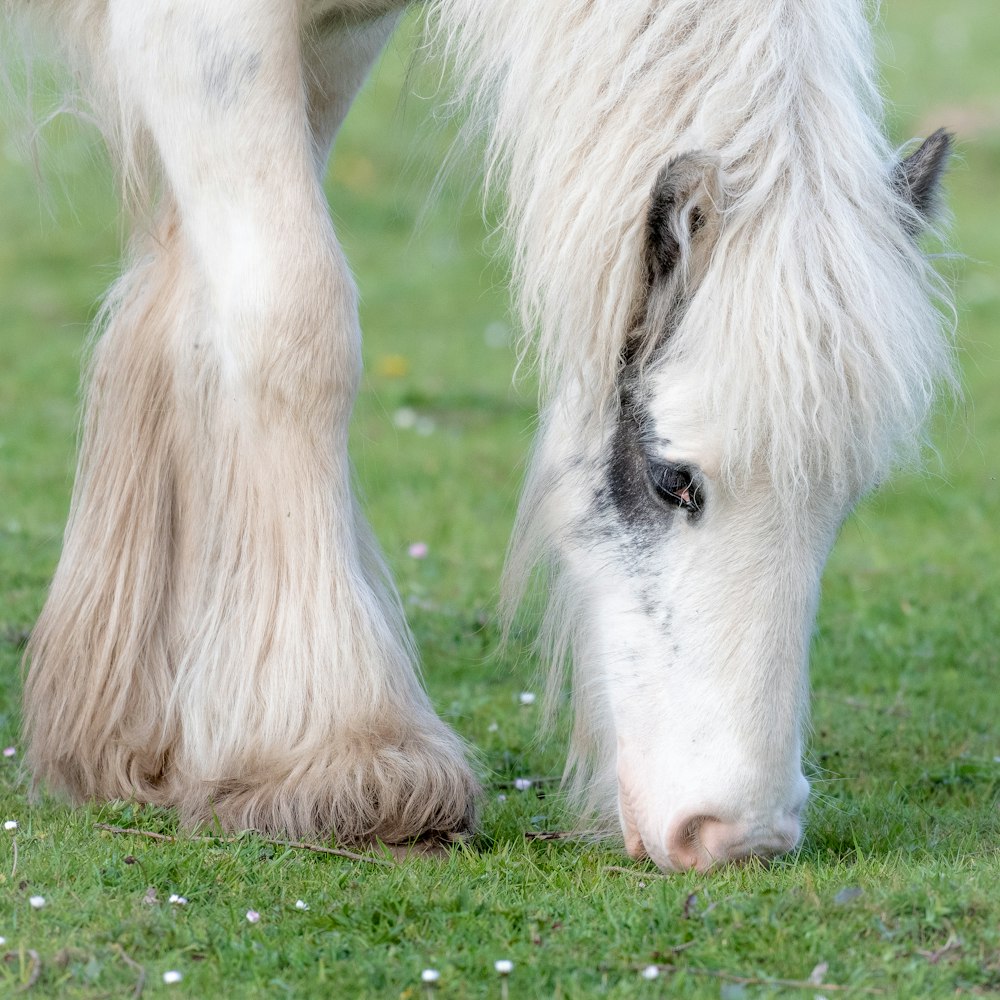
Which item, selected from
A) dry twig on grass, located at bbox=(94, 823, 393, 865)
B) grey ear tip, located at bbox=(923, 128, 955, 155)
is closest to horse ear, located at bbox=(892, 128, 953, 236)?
grey ear tip, located at bbox=(923, 128, 955, 155)

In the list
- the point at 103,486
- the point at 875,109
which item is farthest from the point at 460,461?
the point at 875,109

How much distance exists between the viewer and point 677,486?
294 cm

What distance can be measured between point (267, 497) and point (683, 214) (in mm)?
1022

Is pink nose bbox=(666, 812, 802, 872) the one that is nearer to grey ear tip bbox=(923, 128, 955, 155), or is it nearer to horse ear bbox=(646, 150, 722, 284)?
horse ear bbox=(646, 150, 722, 284)

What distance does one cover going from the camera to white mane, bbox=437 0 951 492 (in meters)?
2.77

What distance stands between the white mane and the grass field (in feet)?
1.38

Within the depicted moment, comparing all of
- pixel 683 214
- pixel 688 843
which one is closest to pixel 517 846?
pixel 688 843

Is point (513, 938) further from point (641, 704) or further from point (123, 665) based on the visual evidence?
point (123, 665)

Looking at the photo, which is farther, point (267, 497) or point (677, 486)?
point (267, 497)

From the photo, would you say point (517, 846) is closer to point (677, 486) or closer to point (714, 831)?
point (714, 831)

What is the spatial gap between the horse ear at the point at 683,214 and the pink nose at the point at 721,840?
1008 millimetres

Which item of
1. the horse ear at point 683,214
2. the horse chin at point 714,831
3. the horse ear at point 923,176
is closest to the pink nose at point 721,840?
the horse chin at point 714,831

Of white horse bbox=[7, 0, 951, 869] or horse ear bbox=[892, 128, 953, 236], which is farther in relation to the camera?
horse ear bbox=[892, 128, 953, 236]

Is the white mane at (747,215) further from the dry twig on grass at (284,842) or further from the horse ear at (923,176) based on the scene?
the dry twig on grass at (284,842)
